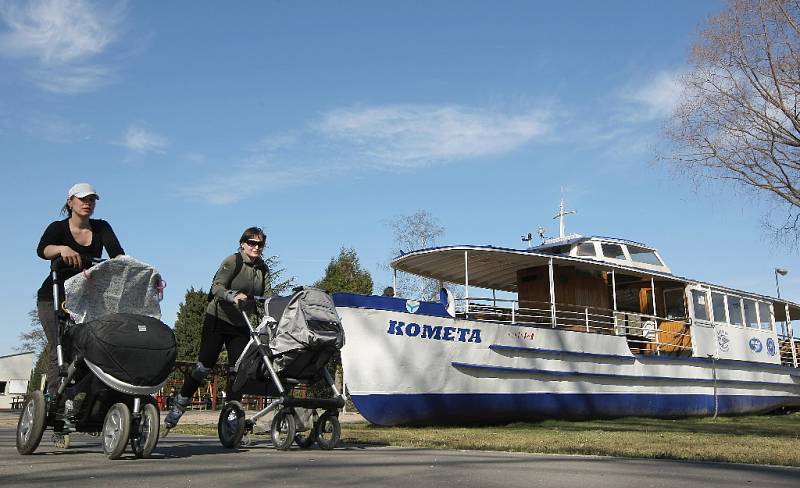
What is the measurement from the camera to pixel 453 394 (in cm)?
1173

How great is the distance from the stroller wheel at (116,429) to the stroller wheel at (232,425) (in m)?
1.18

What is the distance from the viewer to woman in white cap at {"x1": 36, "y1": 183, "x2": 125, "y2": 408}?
4898 millimetres

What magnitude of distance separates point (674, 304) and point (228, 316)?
1343 cm

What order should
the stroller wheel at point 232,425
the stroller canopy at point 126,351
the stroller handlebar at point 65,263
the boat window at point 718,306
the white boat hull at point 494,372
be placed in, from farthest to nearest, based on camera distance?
the boat window at point 718,306 → the white boat hull at point 494,372 → the stroller wheel at point 232,425 → the stroller handlebar at point 65,263 → the stroller canopy at point 126,351

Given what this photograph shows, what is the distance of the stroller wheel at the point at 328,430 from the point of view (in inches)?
223

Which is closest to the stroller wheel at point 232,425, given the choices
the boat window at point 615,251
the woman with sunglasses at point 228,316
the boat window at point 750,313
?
the woman with sunglasses at point 228,316

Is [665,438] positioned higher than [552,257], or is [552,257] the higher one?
[552,257]

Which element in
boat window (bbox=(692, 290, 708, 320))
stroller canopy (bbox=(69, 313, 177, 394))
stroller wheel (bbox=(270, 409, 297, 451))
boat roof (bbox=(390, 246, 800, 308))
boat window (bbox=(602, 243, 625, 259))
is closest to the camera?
stroller canopy (bbox=(69, 313, 177, 394))

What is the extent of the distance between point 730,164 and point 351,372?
11011 mm

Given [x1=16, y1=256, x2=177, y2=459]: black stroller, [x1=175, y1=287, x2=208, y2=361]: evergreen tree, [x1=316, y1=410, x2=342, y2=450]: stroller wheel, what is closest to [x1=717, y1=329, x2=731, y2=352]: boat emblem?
[x1=316, y1=410, x2=342, y2=450]: stroller wheel

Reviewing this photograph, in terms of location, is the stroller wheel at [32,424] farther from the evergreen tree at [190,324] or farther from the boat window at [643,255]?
the evergreen tree at [190,324]

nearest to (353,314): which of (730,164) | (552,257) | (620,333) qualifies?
(552,257)

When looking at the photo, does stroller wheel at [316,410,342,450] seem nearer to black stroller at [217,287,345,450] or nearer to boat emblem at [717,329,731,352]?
black stroller at [217,287,345,450]

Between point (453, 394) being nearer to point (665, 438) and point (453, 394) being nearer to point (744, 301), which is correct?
point (665, 438)
